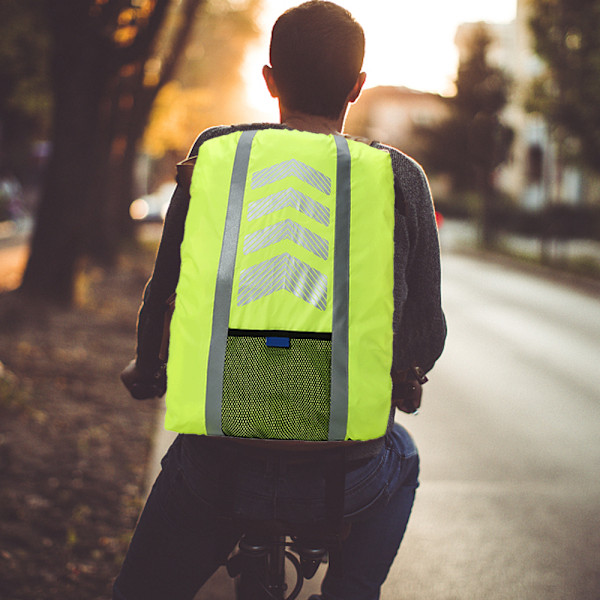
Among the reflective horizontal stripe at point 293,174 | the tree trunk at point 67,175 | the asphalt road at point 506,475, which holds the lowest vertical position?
the asphalt road at point 506,475

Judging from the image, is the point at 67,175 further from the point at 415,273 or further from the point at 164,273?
the point at 415,273

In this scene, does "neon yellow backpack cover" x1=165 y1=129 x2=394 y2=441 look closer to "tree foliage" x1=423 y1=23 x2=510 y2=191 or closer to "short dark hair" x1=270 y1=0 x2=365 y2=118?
"short dark hair" x1=270 y1=0 x2=365 y2=118

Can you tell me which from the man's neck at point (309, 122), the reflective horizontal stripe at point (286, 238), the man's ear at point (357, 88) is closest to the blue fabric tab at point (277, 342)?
the reflective horizontal stripe at point (286, 238)

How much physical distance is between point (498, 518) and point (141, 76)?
41.7 feet

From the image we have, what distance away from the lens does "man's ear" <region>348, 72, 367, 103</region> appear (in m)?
1.70

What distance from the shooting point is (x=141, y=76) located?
14875 mm

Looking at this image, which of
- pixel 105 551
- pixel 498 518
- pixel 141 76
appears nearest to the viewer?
pixel 105 551

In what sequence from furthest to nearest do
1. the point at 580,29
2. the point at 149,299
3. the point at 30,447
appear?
the point at 580,29
the point at 30,447
the point at 149,299

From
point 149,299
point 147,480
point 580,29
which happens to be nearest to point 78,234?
point 147,480

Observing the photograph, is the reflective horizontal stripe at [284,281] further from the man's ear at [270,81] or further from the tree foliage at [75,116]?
the tree foliage at [75,116]

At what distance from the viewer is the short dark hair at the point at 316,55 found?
1.61m

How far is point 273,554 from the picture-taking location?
1.71m

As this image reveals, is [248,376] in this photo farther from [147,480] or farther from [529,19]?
[529,19]

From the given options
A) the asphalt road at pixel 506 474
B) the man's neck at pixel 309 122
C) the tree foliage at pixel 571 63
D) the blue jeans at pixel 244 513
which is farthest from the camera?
the tree foliage at pixel 571 63
